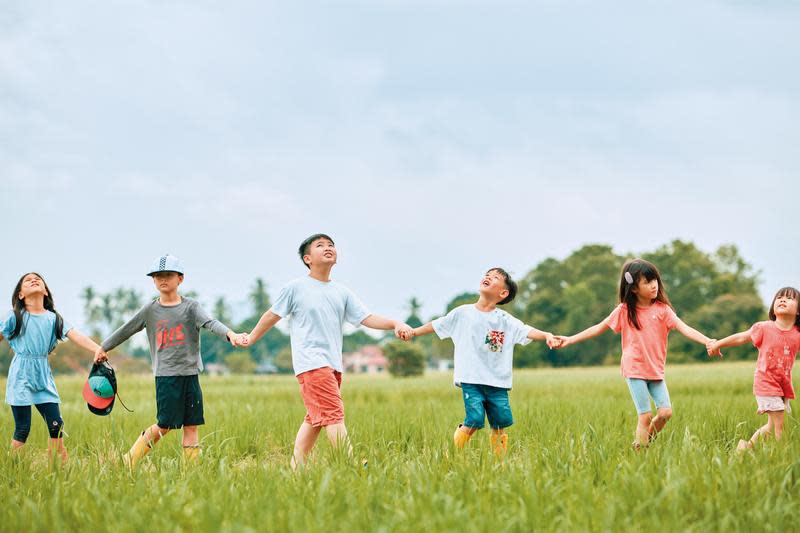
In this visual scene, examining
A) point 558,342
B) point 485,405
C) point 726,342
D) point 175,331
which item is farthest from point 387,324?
point 726,342

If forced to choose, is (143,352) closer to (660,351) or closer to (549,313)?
(549,313)

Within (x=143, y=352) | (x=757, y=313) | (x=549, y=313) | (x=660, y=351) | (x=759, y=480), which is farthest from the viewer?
(x=143, y=352)

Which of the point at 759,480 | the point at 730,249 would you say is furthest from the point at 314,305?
the point at 730,249

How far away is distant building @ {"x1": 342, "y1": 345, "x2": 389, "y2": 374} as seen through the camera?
10475 centimetres

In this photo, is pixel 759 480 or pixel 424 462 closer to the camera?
pixel 759 480

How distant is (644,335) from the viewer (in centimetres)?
636

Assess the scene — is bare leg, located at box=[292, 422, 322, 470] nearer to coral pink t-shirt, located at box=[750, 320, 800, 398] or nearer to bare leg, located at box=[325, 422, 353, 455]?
bare leg, located at box=[325, 422, 353, 455]

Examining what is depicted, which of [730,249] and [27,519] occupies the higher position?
[730,249]

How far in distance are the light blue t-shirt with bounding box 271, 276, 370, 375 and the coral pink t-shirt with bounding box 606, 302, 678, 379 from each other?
7.46ft

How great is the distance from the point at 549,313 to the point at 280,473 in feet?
180

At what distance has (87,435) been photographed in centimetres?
819

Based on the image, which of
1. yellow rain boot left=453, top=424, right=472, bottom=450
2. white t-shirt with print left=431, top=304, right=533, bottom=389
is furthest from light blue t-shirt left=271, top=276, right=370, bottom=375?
yellow rain boot left=453, top=424, right=472, bottom=450

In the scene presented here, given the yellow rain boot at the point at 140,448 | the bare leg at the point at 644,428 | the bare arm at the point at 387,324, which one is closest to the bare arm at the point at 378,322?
→ the bare arm at the point at 387,324

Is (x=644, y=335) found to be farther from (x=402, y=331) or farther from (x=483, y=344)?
(x=402, y=331)
